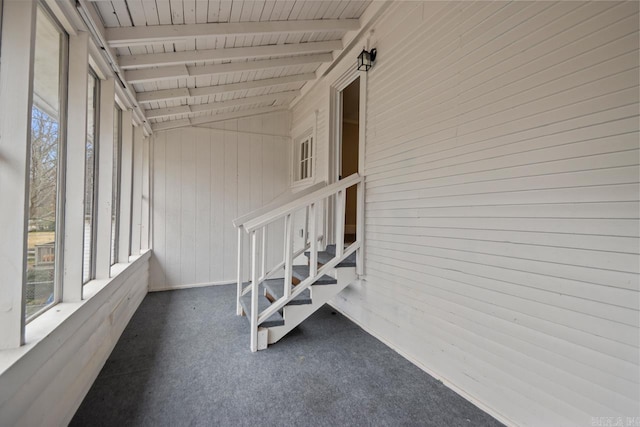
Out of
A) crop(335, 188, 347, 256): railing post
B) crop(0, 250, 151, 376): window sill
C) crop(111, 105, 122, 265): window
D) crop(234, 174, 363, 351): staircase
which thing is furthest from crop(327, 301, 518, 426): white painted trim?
crop(111, 105, 122, 265): window

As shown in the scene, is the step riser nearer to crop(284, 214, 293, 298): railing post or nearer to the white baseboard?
crop(284, 214, 293, 298): railing post

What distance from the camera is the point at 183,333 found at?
8.87ft

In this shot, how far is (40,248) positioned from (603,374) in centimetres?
288

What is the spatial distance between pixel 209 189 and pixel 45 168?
9.67ft

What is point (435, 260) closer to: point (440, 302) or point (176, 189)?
point (440, 302)

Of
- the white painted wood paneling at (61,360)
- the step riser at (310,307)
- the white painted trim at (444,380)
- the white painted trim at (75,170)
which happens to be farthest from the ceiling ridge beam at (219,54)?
the white painted trim at (444,380)

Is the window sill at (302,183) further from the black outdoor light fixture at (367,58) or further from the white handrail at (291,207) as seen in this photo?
the black outdoor light fixture at (367,58)

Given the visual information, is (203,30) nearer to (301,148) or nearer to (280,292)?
(280,292)

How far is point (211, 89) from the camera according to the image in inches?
132

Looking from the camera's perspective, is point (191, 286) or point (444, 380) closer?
point (444, 380)

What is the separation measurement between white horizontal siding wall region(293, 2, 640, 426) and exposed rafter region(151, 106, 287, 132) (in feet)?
9.12

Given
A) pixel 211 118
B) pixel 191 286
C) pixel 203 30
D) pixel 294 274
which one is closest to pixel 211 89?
pixel 211 118

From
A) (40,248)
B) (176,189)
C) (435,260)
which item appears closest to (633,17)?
(435,260)

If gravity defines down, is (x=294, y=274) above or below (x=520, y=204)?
below
